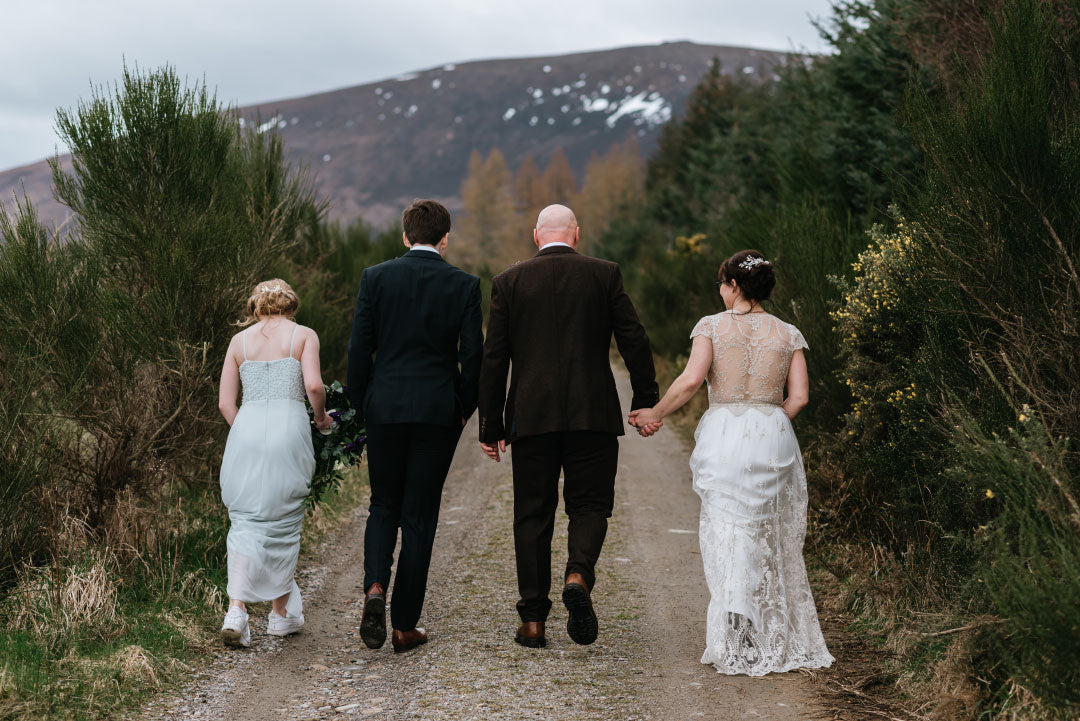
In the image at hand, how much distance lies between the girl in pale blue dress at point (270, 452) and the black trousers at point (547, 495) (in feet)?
4.00

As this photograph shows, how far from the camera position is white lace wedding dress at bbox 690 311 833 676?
4.81 m

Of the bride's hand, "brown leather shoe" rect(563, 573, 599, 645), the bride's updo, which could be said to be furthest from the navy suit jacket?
the bride's updo

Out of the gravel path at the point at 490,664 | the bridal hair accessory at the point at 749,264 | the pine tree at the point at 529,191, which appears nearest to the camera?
the gravel path at the point at 490,664

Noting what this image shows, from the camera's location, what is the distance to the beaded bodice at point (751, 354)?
4.98m

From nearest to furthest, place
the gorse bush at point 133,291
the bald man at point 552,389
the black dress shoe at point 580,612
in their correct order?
the black dress shoe at point 580,612 → the bald man at point 552,389 → the gorse bush at point 133,291

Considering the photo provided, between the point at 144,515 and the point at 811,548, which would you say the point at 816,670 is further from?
the point at 144,515

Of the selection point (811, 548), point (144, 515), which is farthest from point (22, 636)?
point (811, 548)

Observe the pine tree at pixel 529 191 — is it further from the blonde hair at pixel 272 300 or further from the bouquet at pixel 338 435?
the blonde hair at pixel 272 300

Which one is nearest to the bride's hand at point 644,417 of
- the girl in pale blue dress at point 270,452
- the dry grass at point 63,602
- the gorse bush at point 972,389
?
the gorse bush at point 972,389

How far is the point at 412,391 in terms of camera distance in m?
5.14

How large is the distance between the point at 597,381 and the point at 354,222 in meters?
15.2

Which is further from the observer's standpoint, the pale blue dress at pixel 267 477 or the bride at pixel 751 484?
the pale blue dress at pixel 267 477

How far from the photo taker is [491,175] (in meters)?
86.1

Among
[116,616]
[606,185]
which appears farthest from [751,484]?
[606,185]
